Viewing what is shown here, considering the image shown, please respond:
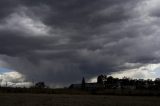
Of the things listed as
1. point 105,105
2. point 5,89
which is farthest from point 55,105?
point 5,89

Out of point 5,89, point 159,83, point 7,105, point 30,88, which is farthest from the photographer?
point 159,83

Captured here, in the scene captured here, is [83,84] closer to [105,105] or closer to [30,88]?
[30,88]

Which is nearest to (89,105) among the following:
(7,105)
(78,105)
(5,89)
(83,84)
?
(78,105)

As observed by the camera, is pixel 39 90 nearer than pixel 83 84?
Yes

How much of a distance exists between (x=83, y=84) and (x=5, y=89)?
362 ft

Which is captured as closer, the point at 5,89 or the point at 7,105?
the point at 7,105

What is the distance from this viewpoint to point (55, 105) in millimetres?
40469

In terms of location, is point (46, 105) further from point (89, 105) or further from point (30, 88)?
point (30, 88)

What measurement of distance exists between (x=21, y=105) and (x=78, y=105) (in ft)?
23.9

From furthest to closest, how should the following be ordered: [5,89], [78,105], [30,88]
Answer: [30,88]
[5,89]
[78,105]

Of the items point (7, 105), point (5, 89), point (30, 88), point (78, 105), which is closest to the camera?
point (7, 105)

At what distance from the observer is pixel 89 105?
42.3 metres

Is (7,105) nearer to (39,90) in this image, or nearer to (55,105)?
(55,105)

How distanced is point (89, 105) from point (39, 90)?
56609 mm
